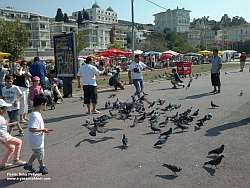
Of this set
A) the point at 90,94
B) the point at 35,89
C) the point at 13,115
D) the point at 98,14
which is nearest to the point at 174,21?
the point at 98,14

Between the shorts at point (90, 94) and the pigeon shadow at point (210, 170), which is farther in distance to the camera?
the shorts at point (90, 94)

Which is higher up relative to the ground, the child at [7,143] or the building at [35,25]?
the building at [35,25]

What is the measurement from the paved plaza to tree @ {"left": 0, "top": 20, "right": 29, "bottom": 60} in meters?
47.0

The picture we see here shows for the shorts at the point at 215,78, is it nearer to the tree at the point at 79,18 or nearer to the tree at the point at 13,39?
the tree at the point at 13,39

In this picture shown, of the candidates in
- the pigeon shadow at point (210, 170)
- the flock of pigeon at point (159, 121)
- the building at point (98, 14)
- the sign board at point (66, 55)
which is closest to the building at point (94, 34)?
the building at point (98, 14)

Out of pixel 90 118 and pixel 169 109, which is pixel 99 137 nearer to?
pixel 90 118

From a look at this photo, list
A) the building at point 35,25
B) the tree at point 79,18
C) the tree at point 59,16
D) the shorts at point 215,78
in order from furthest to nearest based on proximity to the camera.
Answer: the tree at point 79,18 < the tree at point 59,16 < the building at point 35,25 < the shorts at point 215,78

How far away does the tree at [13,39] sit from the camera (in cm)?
5781

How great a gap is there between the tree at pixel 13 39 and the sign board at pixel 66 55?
37407mm

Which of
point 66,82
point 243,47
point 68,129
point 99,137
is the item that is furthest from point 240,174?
point 243,47

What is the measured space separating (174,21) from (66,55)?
6285 inches

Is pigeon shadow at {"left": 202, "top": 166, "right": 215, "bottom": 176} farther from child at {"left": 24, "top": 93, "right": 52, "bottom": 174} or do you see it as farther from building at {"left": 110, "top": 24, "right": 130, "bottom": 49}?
building at {"left": 110, "top": 24, "right": 130, "bottom": 49}

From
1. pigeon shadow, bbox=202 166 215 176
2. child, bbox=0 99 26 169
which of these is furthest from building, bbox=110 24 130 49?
pigeon shadow, bbox=202 166 215 176

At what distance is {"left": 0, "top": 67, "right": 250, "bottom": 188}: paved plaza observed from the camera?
6.39 meters
